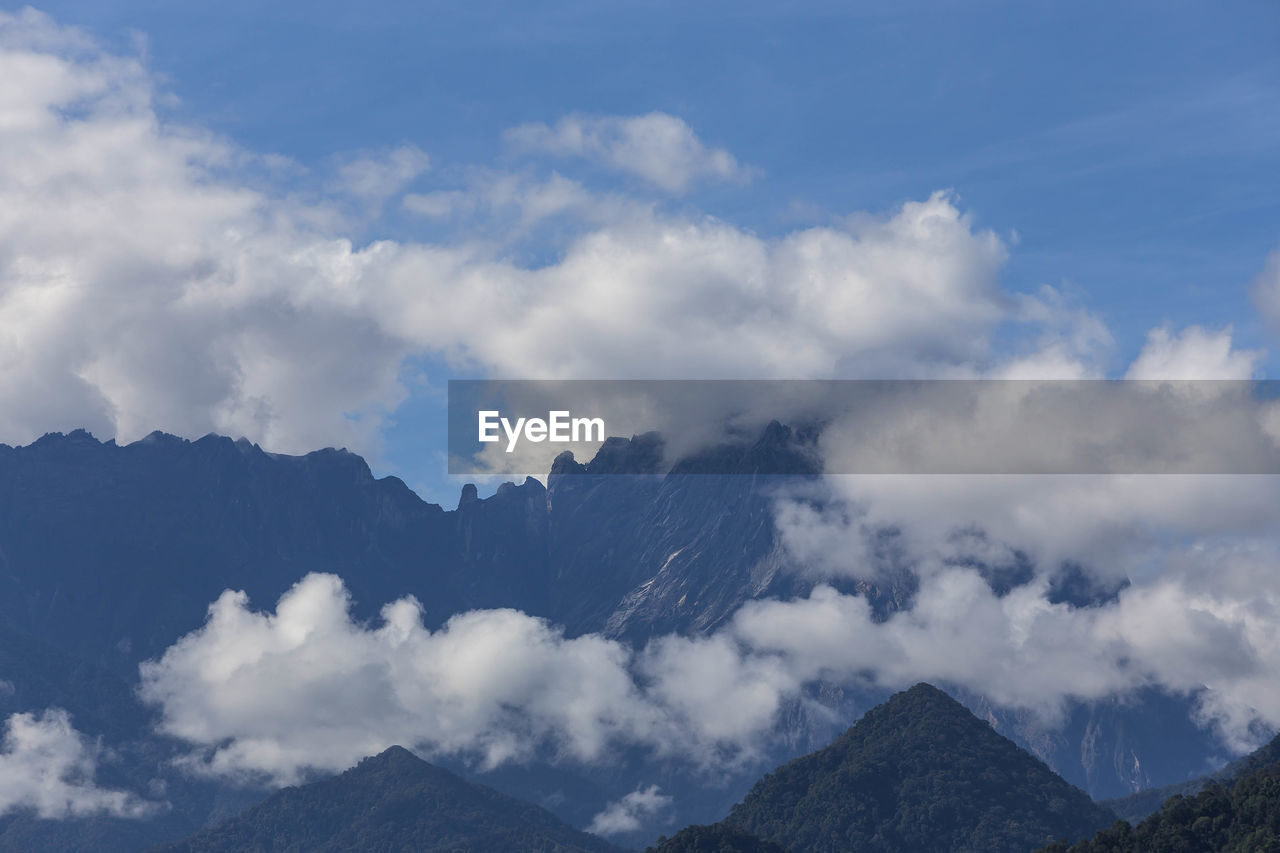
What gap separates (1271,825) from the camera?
19900 centimetres
